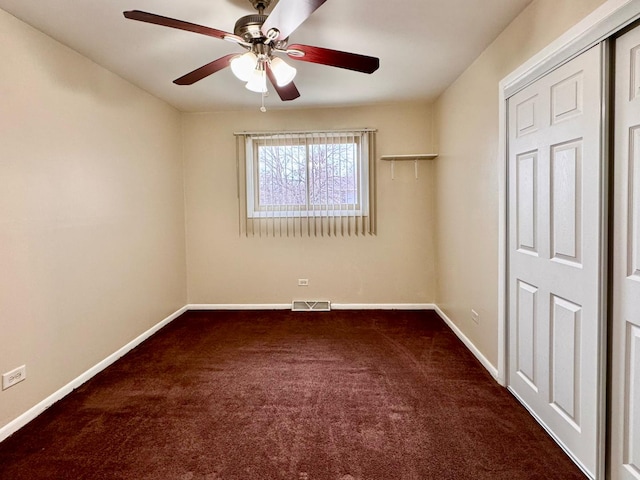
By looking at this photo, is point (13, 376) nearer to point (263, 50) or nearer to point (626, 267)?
point (263, 50)

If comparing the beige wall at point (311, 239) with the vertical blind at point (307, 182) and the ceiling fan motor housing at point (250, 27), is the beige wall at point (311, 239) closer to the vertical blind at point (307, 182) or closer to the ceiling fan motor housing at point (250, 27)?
the vertical blind at point (307, 182)

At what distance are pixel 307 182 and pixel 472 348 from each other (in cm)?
247

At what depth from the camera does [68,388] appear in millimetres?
2441

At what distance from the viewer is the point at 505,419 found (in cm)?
207

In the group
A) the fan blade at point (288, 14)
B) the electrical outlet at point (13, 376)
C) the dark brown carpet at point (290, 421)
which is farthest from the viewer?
the electrical outlet at point (13, 376)

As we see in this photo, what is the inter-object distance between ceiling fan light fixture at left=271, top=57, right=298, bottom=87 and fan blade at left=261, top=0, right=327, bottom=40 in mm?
293

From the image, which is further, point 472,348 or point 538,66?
point 472,348

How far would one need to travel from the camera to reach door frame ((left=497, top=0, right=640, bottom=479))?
1422 millimetres

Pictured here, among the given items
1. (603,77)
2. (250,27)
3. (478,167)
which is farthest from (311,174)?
(603,77)

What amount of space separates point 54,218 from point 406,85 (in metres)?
3.18

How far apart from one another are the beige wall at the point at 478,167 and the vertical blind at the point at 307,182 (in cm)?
92

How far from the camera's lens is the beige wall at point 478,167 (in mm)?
1994

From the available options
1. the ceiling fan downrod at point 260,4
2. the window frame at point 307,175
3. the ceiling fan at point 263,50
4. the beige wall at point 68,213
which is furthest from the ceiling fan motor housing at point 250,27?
the window frame at point 307,175

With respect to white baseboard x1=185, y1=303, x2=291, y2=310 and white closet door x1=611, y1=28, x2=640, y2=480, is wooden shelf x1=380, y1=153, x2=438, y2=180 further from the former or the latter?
white closet door x1=611, y1=28, x2=640, y2=480
